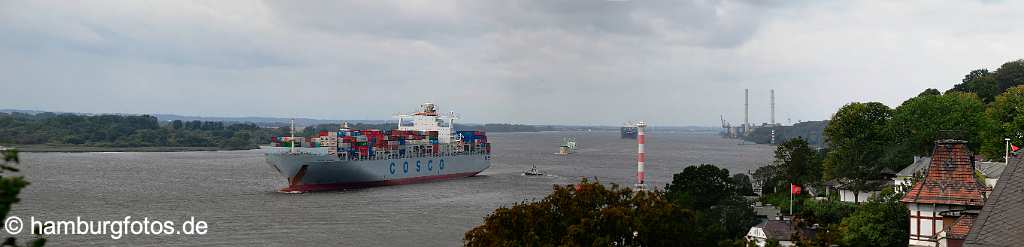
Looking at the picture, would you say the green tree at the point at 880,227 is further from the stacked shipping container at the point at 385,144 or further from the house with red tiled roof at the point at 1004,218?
the stacked shipping container at the point at 385,144

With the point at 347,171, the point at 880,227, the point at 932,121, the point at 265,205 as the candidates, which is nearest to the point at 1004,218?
the point at 880,227

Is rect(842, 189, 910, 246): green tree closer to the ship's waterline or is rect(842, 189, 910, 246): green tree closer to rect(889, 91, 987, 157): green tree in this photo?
rect(889, 91, 987, 157): green tree

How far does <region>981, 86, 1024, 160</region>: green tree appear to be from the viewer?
122 feet

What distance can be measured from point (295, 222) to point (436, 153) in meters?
33.0

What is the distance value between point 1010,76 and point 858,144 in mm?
31282

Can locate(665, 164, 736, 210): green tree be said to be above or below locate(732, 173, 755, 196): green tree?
above

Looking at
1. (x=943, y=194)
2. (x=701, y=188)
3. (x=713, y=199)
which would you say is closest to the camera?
(x=943, y=194)

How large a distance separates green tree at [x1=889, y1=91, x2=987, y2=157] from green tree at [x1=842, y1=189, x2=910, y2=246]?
1929cm

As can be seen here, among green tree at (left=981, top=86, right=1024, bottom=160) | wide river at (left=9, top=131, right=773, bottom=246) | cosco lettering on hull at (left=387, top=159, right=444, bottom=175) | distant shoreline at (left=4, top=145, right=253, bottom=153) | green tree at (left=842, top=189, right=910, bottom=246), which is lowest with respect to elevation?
wide river at (left=9, top=131, right=773, bottom=246)

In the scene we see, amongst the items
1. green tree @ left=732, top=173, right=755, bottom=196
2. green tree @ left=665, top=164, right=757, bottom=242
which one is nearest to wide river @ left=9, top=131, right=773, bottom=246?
green tree @ left=665, top=164, right=757, bottom=242

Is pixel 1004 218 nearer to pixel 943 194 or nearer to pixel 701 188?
pixel 943 194

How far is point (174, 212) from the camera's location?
137 ft

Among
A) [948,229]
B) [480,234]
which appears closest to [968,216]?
[948,229]

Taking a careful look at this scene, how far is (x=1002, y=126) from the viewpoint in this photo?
128 ft
